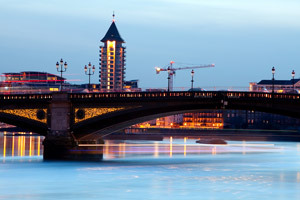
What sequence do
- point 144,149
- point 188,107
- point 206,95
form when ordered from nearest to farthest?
point 206,95, point 188,107, point 144,149

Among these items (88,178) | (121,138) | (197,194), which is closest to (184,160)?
(88,178)

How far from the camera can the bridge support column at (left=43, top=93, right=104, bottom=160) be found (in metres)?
77.1

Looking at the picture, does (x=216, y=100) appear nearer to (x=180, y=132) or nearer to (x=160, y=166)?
(x=160, y=166)

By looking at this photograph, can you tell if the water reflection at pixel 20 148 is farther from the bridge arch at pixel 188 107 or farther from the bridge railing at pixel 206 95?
the bridge railing at pixel 206 95

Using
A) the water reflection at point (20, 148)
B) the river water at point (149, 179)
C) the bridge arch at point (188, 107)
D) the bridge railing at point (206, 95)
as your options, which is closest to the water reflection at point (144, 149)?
the water reflection at point (20, 148)

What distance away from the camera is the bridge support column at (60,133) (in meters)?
77.1

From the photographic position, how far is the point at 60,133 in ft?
253

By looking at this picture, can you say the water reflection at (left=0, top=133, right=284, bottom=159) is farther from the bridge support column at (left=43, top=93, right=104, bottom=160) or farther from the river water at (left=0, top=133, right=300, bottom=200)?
the river water at (left=0, top=133, right=300, bottom=200)

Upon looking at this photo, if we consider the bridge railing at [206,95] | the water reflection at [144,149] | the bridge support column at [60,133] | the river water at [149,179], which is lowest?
the river water at [149,179]

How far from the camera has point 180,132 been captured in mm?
157375

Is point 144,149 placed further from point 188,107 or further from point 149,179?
point 149,179

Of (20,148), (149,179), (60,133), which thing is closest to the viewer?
(149,179)

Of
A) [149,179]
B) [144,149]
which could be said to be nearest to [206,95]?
[149,179]

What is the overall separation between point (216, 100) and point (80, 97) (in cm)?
1500
